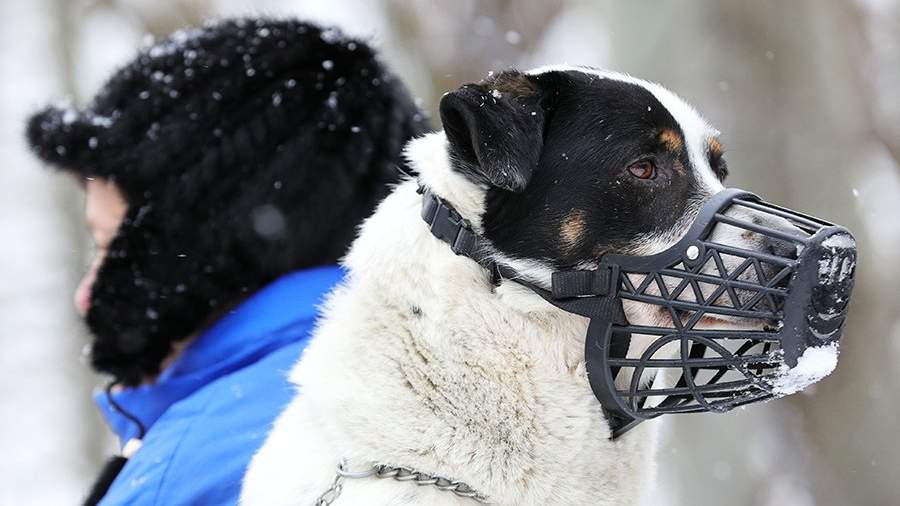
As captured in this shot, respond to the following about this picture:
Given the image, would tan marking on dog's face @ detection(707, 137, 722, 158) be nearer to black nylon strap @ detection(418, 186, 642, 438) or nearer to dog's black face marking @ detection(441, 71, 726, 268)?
dog's black face marking @ detection(441, 71, 726, 268)

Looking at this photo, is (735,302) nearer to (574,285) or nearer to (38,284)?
(574,285)

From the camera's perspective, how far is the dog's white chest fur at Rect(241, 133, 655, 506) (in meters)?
2.01

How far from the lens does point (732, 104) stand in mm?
5785

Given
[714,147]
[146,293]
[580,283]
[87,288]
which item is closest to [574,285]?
[580,283]

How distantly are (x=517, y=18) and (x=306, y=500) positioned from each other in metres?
7.80

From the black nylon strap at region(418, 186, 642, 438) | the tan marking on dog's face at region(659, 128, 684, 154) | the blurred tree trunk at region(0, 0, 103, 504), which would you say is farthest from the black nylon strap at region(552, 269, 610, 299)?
the blurred tree trunk at region(0, 0, 103, 504)

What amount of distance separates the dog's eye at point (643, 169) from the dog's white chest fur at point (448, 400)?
1.15 ft

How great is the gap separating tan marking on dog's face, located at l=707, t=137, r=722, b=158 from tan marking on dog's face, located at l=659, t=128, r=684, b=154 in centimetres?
14

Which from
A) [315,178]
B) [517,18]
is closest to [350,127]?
[315,178]

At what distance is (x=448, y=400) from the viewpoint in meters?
2.04

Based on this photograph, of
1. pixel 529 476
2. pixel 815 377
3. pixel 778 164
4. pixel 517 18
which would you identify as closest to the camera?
pixel 815 377

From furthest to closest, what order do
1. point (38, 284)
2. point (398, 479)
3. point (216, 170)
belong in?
1. point (38, 284)
2. point (216, 170)
3. point (398, 479)

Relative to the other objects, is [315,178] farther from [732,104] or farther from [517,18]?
[517,18]

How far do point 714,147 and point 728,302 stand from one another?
20.0 inches
